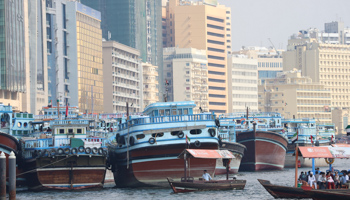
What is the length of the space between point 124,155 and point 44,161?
9504 millimetres

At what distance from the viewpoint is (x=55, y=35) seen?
652ft

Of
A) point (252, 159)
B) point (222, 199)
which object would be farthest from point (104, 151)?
point (252, 159)

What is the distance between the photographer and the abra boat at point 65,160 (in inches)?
3103

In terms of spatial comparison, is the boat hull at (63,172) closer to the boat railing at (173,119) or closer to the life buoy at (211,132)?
the boat railing at (173,119)

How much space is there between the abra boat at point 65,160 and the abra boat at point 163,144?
324cm

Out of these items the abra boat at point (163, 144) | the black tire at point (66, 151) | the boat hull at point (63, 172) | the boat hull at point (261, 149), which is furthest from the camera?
the boat hull at point (261, 149)

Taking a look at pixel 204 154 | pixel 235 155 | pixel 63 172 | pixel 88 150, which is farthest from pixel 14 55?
pixel 204 154

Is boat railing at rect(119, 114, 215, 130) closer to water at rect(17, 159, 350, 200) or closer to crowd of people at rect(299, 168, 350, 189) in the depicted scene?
water at rect(17, 159, 350, 200)

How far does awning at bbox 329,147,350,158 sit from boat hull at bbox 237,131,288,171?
46.1 metres

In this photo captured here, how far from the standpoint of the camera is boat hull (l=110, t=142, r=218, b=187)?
263 feet

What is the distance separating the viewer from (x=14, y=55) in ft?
513

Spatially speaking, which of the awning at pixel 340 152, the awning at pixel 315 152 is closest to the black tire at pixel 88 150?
the awning at pixel 315 152

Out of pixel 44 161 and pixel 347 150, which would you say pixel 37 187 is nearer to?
pixel 44 161

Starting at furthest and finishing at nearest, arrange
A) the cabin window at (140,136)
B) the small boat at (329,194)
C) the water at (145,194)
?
the cabin window at (140,136)
the water at (145,194)
the small boat at (329,194)
